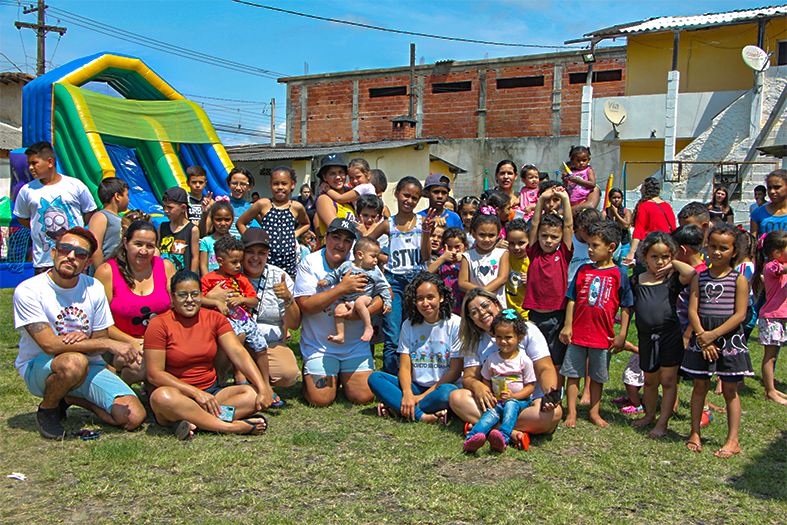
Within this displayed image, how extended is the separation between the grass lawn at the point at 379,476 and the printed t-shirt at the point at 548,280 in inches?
Result: 37.2

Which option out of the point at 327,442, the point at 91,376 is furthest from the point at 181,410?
the point at 327,442

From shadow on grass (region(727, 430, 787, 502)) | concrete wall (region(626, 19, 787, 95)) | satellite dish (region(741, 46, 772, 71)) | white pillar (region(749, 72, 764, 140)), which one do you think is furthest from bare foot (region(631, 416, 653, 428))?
concrete wall (region(626, 19, 787, 95))

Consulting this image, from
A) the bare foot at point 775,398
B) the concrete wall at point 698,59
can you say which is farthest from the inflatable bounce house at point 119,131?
the concrete wall at point 698,59

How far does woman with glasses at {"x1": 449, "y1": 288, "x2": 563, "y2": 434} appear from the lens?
419 centimetres

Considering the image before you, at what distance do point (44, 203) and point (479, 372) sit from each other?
450cm

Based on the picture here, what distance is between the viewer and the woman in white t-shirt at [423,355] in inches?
186

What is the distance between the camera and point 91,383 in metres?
4.32

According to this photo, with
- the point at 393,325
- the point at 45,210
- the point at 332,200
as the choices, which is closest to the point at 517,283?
the point at 393,325

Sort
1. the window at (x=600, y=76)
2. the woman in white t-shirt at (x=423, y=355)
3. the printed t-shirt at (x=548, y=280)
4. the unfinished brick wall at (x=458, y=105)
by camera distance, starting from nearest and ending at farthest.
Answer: the woman in white t-shirt at (x=423, y=355), the printed t-shirt at (x=548, y=280), the window at (x=600, y=76), the unfinished brick wall at (x=458, y=105)

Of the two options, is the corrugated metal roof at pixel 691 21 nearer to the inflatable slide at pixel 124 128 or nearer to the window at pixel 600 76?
the window at pixel 600 76

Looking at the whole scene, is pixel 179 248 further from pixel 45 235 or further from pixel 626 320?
pixel 626 320

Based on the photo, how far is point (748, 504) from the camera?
3.34 meters

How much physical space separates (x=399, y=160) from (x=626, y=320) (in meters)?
18.1

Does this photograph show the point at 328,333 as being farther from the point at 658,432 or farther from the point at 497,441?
the point at 658,432
